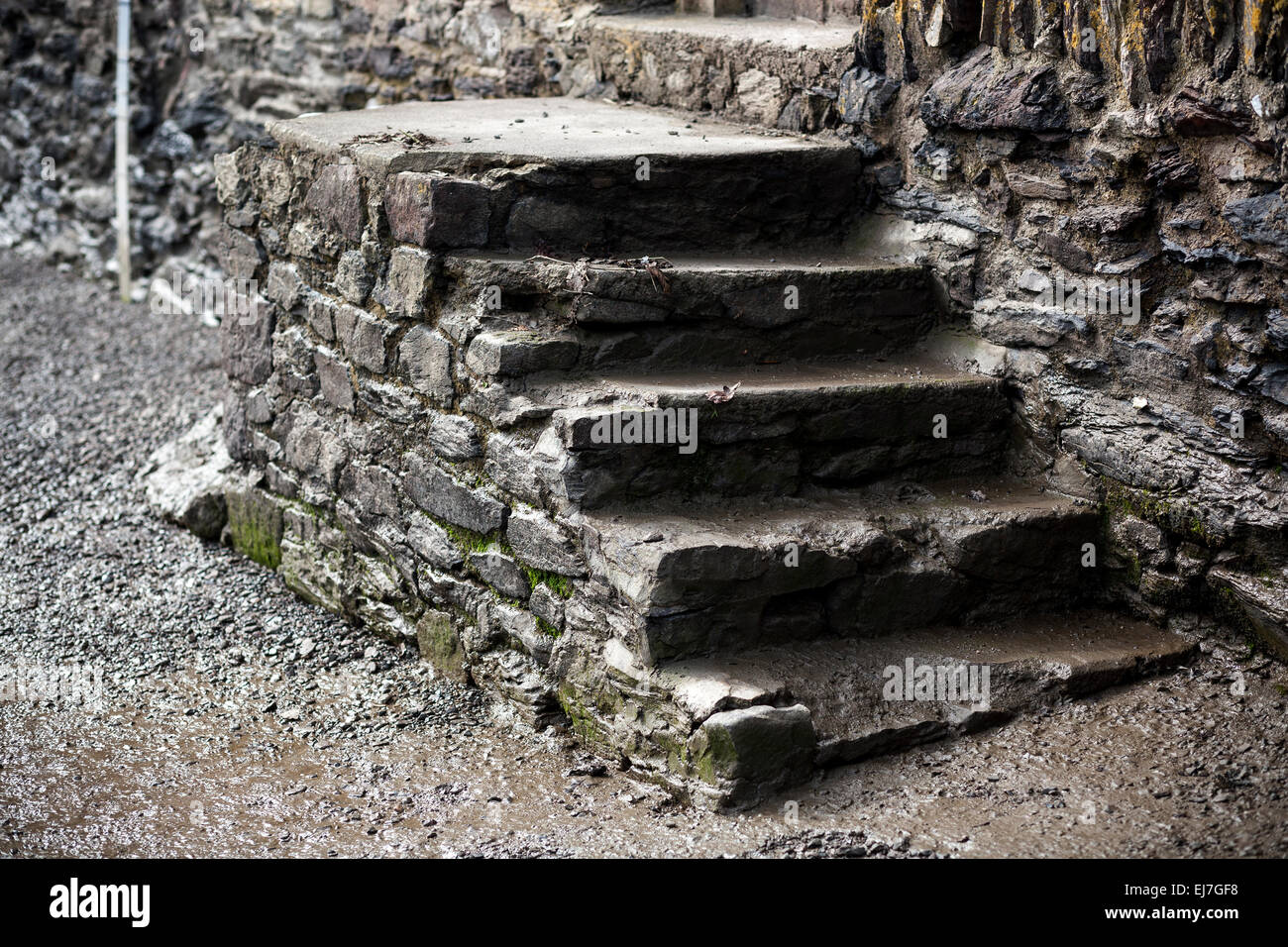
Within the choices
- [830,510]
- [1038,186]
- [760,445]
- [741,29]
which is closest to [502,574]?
[760,445]

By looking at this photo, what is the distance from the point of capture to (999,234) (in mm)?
3432

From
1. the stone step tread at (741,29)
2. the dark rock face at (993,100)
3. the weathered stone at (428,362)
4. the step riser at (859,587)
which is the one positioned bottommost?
the step riser at (859,587)

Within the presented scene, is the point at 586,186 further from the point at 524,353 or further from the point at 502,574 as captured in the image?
the point at 502,574

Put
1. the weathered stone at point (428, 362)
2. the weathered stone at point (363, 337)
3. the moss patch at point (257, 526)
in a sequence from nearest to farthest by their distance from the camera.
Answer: the weathered stone at point (428, 362), the weathered stone at point (363, 337), the moss patch at point (257, 526)

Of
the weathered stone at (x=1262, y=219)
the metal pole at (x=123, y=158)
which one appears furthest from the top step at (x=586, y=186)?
the metal pole at (x=123, y=158)

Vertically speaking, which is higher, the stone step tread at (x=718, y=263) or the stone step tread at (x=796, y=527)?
the stone step tread at (x=718, y=263)

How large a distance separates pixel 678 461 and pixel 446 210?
37.0 inches

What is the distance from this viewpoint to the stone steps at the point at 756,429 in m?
3.11

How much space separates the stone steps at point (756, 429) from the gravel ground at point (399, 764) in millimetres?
705

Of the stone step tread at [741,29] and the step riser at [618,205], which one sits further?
the stone step tread at [741,29]

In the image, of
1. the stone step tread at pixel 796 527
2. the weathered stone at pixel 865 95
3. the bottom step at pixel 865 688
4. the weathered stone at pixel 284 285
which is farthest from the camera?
the weathered stone at pixel 284 285

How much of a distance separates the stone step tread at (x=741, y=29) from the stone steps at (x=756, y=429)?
1.18m

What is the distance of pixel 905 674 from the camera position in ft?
9.87

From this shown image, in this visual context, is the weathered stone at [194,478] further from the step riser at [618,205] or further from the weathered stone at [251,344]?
the step riser at [618,205]
